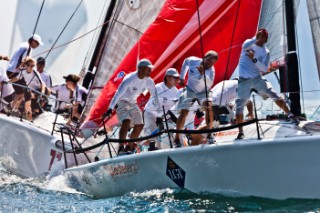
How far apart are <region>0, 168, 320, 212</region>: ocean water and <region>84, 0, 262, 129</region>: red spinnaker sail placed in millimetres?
1229

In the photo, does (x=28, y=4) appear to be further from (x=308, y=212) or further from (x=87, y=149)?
(x=308, y=212)

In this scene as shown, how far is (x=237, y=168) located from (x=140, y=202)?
976 millimetres

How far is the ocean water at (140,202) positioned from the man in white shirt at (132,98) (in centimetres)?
74

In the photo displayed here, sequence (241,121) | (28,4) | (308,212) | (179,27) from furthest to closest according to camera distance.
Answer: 1. (28,4)
2. (179,27)
3. (241,121)
4. (308,212)

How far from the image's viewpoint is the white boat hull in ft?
21.2

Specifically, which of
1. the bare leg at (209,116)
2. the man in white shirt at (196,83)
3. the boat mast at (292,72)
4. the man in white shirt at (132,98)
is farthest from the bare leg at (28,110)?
the boat mast at (292,72)

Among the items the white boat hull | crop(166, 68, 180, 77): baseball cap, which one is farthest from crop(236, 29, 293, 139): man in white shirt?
→ crop(166, 68, 180, 77): baseball cap

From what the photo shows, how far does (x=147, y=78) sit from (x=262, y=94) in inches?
52.9

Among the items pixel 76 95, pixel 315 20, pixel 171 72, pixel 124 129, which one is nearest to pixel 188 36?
pixel 171 72

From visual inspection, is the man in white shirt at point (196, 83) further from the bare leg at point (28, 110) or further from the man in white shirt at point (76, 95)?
the bare leg at point (28, 110)

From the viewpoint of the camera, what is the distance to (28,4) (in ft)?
40.5

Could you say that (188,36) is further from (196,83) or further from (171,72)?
(196,83)

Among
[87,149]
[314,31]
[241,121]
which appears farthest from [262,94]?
[87,149]

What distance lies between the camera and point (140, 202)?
703 cm
